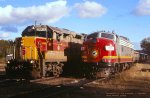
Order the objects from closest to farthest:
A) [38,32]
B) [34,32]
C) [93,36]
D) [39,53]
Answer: [39,53]
[38,32]
[34,32]
[93,36]

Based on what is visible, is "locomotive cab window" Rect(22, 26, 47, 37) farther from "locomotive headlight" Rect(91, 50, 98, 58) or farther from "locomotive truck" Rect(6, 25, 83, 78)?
"locomotive headlight" Rect(91, 50, 98, 58)

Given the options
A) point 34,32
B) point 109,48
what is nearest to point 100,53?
point 109,48

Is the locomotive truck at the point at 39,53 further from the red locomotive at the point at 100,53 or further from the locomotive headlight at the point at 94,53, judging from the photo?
the locomotive headlight at the point at 94,53

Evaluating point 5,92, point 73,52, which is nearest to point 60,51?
point 73,52

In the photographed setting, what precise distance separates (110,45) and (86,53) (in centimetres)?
194

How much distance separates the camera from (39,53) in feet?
80.5

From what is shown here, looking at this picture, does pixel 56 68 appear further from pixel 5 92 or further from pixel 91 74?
pixel 5 92

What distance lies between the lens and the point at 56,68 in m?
26.5

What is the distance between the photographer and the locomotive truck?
2348 centimetres

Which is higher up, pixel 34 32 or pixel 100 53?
pixel 34 32

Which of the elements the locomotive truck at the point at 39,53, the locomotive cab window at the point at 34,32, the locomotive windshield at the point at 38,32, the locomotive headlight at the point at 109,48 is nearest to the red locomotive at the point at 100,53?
the locomotive headlight at the point at 109,48

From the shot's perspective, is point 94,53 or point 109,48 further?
point 94,53

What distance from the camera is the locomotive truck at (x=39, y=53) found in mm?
23484

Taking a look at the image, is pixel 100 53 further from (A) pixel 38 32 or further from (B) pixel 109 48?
(A) pixel 38 32
